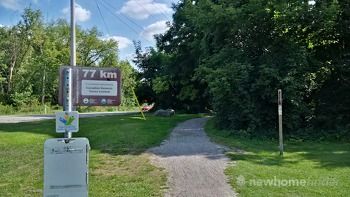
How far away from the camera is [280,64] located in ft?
52.9

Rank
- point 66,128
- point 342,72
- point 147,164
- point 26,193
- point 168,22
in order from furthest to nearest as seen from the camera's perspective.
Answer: point 168,22 → point 342,72 → point 147,164 → point 26,193 → point 66,128

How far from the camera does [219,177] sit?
322 inches

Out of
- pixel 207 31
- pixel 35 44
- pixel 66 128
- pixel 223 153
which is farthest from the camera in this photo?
pixel 35 44

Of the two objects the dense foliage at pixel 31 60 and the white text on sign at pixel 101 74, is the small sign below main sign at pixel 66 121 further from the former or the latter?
the dense foliage at pixel 31 60

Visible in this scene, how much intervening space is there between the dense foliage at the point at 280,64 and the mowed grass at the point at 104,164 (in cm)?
327

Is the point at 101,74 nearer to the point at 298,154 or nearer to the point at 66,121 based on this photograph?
the point at 66,121

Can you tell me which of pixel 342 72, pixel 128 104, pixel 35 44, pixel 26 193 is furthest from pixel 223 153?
pixel 128 104

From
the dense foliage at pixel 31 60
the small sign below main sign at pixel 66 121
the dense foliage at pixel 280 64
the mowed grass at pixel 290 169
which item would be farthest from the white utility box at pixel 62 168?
the dense foliage at pixel 31 60

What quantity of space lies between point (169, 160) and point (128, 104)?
2082 inches

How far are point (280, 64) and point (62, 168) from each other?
12777mm

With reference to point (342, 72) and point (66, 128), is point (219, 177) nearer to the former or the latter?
point (66, 128)

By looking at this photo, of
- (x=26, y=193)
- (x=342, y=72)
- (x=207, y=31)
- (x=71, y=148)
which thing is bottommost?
(x=26, y=193)

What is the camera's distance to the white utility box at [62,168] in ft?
15.5

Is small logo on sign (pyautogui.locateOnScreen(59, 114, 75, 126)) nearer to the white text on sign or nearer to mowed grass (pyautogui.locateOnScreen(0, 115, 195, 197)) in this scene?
the white text on sign
